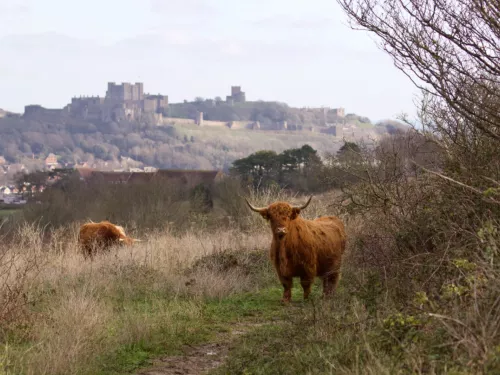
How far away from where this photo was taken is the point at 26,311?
9.20 meters

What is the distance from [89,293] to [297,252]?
307 centimetres

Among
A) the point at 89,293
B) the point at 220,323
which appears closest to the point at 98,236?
the point at 89,293

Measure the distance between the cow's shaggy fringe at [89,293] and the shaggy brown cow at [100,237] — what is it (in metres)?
0.50

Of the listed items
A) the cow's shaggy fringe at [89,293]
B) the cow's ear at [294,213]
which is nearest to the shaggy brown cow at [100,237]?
the cow's shaggy fringe at [89,293]

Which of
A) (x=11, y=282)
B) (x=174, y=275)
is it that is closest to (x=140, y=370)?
(x=11, y=282)

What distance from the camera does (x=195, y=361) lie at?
27.9 ft

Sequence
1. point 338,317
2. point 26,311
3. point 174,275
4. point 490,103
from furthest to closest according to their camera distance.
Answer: point 174,275 < point 26,311 < point 490,103 < point 338,317

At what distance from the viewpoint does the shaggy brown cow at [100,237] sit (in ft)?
54.9

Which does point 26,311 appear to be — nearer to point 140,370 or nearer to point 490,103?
point 140,370

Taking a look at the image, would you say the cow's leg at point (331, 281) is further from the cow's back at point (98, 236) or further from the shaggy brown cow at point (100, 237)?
the cow's back at point (98, 236)

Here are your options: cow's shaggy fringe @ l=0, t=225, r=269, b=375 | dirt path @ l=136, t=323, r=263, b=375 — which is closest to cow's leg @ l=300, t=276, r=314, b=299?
cow's shaggy fringe @ l=0, t=225, r=269, b=375

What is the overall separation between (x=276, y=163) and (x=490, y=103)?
131 feet

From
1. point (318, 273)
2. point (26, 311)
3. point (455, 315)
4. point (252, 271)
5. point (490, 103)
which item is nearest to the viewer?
point (455, 315)

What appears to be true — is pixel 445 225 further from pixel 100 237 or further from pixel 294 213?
pixel 100 237
